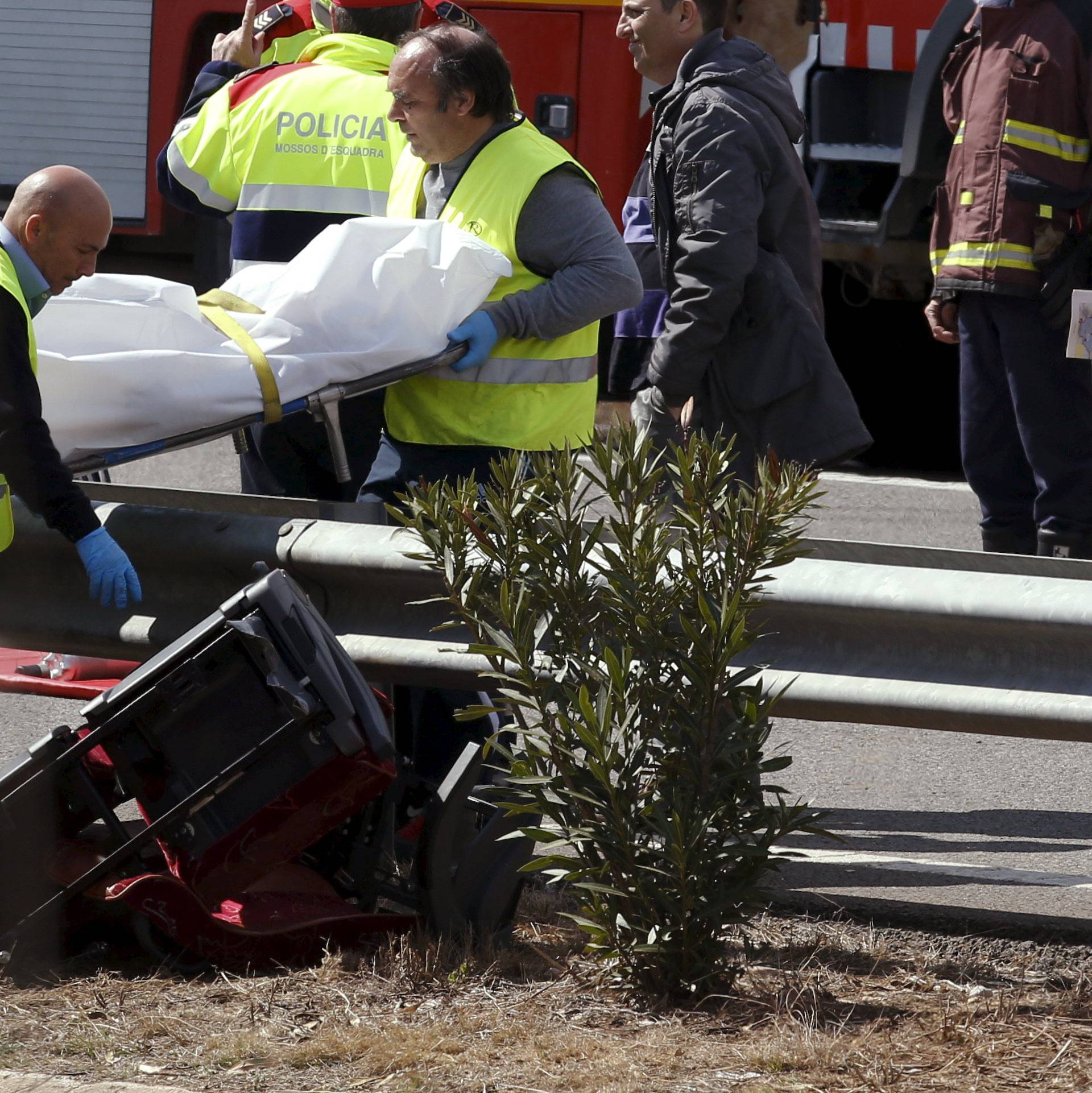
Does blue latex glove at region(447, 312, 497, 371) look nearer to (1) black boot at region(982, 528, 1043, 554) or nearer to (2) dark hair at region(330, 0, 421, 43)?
(2) dark hair at region(330, 0, 421, 43)

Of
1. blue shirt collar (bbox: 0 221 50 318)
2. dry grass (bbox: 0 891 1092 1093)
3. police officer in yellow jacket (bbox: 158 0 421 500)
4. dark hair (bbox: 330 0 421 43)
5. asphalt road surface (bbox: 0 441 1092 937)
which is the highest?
dark hair (bbox: 330 0 421 43)

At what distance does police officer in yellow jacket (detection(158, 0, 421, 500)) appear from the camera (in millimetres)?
4316

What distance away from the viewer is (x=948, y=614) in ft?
9.94

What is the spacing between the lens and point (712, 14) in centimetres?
444

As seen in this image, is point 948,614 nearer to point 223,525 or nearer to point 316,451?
point 223,525

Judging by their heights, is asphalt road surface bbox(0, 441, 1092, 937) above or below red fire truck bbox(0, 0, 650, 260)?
below

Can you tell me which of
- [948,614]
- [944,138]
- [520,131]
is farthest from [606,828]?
[944,138]

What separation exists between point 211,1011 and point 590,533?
0.99 metres

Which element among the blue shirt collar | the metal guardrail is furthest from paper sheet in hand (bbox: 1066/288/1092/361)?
the blue shirt collar

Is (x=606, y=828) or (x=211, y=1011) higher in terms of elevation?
(x=606, y=828)

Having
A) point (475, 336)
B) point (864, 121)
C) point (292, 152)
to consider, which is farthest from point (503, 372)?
point (864, 121)

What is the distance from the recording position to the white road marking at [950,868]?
3.93m

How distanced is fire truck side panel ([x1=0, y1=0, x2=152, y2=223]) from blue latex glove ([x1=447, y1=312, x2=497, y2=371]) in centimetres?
613

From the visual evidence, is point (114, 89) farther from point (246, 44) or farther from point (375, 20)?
point (375, 20)
